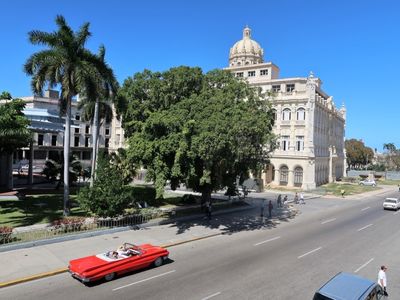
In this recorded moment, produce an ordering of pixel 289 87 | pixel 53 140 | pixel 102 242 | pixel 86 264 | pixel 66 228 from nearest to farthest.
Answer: pixel 86 264
pixel 102 242
pixel 66 228
pixel 289 87
pixel 53 140

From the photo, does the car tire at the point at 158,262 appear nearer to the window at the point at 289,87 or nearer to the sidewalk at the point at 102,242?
the sidewalk at the point at 102,242

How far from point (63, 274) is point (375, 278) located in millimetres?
13619

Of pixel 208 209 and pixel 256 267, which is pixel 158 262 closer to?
pixel 256 267

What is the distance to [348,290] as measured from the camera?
1037 cm

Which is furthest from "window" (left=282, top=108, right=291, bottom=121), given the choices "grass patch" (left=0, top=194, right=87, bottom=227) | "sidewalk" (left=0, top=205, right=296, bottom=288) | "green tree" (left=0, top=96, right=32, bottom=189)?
"green tree" (left=0, top=96, right=32, bottom=189)

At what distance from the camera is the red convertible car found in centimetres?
1409

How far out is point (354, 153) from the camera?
120 metres

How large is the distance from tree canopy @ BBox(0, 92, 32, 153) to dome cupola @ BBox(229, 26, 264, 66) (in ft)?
189

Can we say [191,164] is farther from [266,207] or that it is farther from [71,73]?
[266,207]

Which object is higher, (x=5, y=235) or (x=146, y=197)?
(x=146, y=197)

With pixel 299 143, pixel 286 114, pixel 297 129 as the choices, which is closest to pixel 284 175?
pixel 299 143

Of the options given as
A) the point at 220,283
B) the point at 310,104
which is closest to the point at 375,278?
the point at 220,283

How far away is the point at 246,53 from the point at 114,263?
68.6 meters

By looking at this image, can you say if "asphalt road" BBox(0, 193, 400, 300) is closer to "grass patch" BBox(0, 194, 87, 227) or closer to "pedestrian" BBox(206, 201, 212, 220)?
"pedestrian" BBox(206, 201, 212, 220)
